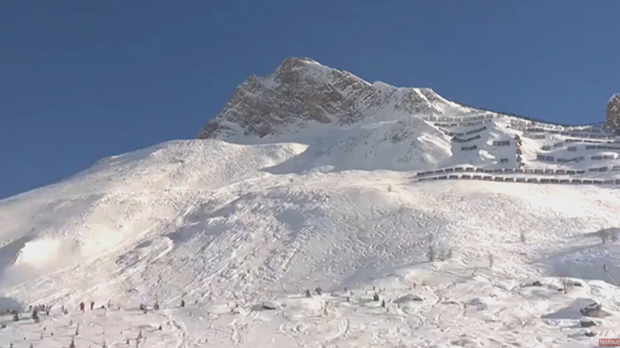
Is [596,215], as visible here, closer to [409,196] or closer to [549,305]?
[409,196]

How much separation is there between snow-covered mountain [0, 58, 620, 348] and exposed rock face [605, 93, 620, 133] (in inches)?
52.3

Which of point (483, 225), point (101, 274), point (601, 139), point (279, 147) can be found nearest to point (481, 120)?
point (601, 139)

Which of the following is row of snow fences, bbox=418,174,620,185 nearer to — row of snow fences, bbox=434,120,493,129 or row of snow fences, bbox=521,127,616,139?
row of snow fences, bbox=521,127,616,139

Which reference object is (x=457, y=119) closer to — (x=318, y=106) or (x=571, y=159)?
(x=571, y=159)

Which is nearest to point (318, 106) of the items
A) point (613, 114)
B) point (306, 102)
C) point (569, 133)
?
point (306, 102)

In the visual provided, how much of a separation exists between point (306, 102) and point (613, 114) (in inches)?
1063

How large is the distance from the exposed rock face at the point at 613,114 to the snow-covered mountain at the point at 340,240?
1329mm

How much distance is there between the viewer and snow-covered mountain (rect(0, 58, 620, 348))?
14.8 meters

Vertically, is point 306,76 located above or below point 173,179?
above

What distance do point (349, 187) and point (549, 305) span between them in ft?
59.9

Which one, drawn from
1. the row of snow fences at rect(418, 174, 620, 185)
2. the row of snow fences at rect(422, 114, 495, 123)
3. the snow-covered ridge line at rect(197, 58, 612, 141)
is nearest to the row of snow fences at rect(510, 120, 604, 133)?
the snow-covered ridge line at rect(197, 58, 612, 141)

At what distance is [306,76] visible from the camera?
70.4 metres

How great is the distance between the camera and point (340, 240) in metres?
26.5

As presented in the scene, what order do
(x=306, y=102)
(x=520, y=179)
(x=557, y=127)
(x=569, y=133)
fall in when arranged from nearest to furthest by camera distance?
(x=520, y=179) < (x=569, y=133) < (x=557, y=127) < (x=306, y=102)
